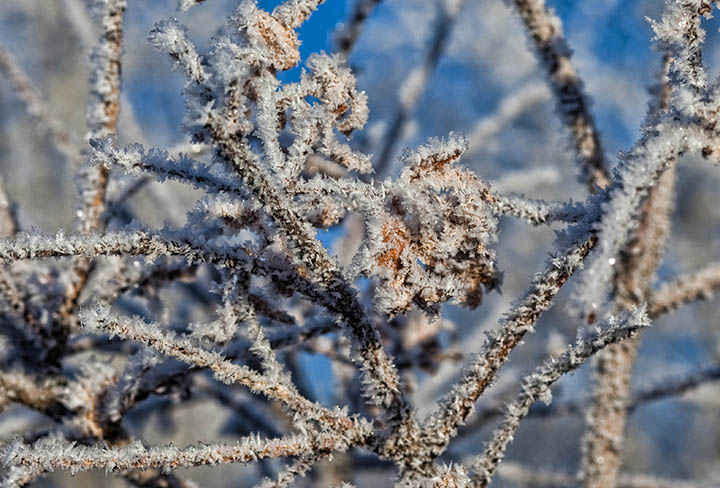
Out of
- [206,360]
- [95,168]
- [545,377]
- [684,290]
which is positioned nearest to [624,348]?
[684,290]

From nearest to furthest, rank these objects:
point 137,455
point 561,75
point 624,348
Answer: point 137,455 → point 561,75 → point 624,348

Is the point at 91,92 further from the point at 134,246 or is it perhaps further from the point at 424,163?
the point at 424,163

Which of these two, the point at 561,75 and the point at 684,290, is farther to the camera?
the point at 684,290

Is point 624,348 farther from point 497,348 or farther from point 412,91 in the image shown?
point 412,91

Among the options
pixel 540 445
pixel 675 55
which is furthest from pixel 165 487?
pixel 540 445

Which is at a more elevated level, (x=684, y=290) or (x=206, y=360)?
(x=684, y=290)

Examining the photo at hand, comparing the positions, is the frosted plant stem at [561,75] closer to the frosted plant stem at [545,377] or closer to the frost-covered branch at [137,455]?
the frosted plant stem at [545,377]

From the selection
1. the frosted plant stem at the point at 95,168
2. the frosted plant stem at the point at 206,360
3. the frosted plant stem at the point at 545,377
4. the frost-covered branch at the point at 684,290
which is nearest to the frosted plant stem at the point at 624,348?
the frost-covered branch at the point at 684,290

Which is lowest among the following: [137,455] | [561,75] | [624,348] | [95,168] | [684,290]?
[137,455]

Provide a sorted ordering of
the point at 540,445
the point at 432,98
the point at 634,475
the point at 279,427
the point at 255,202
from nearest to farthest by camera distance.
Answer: the point at 255,202, the point at 634,475, the point at 279,427, the point at 432,98, the point at 540,445

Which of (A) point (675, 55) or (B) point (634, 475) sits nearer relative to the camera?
(A) point (675, 55)

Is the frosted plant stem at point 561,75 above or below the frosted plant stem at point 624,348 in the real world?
above
